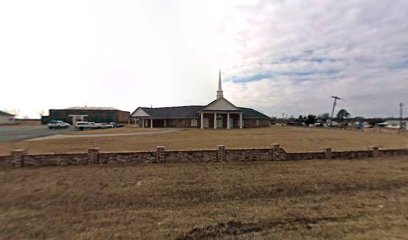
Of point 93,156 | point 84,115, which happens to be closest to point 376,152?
point 93,156

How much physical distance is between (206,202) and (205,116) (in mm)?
37764

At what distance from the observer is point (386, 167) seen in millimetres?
12242

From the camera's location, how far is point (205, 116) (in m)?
45.9

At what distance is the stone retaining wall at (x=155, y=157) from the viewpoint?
11.2 m

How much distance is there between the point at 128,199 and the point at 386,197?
320 inches

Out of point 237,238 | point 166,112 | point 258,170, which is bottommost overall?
point 237,238

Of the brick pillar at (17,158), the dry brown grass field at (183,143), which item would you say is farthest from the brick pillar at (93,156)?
the dry brown grass field at (183,143)

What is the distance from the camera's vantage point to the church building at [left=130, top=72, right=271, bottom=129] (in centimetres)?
4466

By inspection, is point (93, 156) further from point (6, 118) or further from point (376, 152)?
point (6, 118)

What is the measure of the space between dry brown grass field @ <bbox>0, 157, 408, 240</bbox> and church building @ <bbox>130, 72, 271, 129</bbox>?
32.9 m

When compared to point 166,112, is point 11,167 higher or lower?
lower

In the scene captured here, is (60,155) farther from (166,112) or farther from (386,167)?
(166,112)

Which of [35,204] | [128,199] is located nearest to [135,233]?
[128,199]

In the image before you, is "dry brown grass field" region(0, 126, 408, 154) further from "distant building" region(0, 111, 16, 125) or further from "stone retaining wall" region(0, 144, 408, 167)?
"distant building" region(0, 111, 16, 125)
